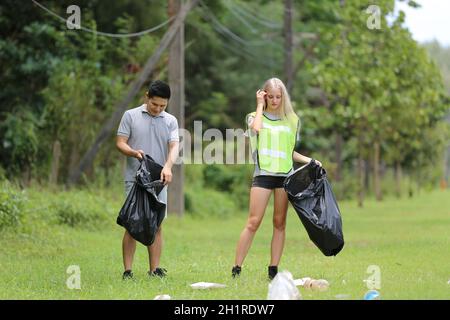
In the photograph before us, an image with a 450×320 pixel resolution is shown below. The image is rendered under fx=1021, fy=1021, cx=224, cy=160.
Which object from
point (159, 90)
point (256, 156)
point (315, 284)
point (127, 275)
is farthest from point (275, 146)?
point (127, 275)

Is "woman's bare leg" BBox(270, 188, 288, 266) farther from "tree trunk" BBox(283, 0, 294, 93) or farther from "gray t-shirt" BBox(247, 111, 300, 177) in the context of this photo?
"tree trunk" BBox(283, 0, 294, 93)

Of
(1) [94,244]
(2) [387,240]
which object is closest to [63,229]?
(1) [94,244]

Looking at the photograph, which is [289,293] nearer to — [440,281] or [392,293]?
[392,293]

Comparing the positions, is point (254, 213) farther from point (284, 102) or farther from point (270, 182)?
point (284, 102)

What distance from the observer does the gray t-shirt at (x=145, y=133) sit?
10953 millimetres

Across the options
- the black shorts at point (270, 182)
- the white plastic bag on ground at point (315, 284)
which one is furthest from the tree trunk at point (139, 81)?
the white plastic bag on ground at point (315, 284)

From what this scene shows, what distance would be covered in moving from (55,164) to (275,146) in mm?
13381

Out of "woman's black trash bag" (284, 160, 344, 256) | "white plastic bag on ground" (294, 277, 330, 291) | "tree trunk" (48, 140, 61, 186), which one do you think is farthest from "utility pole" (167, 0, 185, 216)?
"white plastic bag on ground" (294, 277, 330, 291)

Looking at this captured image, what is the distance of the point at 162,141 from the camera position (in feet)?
36.4

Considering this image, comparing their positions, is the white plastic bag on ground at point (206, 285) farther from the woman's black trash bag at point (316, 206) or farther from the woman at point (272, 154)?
the woman's black trash bag at point (316, 206)

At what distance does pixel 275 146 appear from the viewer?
10.6m

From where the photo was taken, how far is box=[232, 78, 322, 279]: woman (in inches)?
417

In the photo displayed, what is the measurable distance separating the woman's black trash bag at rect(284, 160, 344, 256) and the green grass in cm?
42
